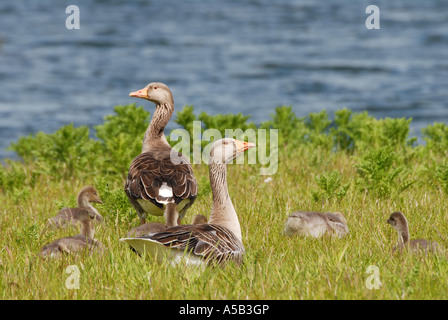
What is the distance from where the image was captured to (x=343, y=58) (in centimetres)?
3947

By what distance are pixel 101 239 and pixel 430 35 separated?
38.5m

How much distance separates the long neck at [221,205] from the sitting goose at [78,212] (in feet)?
6.92

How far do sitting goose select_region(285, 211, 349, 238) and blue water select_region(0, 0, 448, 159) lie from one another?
16015 mm

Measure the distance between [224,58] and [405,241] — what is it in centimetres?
3371

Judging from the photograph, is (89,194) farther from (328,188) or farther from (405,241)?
(405,241)

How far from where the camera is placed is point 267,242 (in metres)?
7.59

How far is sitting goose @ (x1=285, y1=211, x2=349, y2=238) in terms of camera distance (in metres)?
7.85

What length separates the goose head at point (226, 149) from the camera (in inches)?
282
